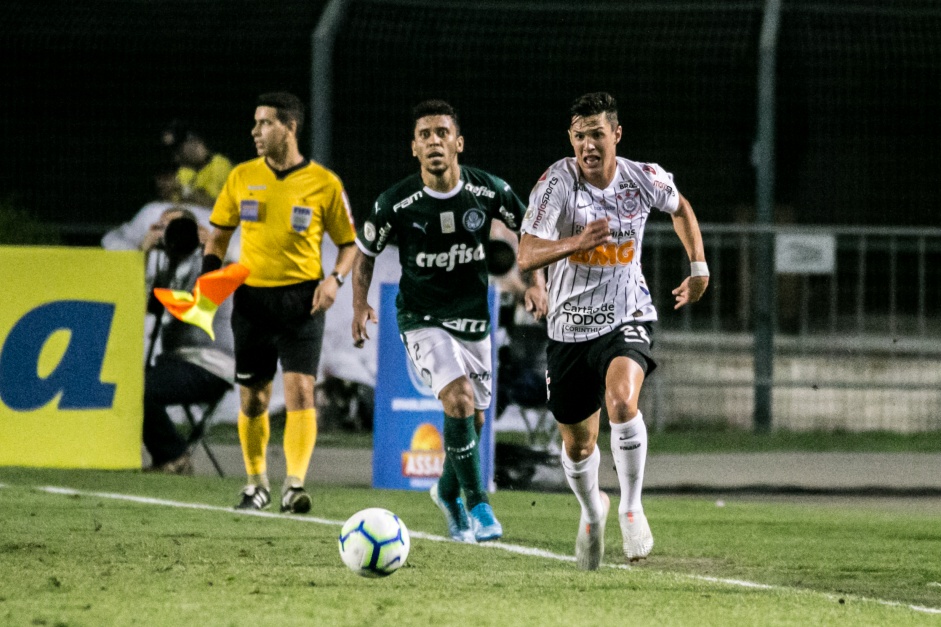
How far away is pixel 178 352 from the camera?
11023 millimetres

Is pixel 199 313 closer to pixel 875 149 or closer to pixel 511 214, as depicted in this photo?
pixel 511 214

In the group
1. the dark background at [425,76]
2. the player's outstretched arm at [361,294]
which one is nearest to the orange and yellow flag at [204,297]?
the player's outstretched arm at [361,294]

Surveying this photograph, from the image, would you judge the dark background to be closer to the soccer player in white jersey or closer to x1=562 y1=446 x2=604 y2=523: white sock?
the soccer player in white jersey

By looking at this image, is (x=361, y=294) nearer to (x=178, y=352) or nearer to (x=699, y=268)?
(x=699, y=268)

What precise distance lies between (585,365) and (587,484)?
0.53 m

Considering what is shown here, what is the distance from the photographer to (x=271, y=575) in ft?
20.2

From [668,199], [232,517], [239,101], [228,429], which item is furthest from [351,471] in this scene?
[239,101]

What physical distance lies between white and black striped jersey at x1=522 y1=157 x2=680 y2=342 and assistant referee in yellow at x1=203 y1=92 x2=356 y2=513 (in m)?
2.18

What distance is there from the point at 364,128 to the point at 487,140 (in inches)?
47.4

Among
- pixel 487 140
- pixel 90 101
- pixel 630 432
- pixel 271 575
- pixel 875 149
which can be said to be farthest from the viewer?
pixel 875 149

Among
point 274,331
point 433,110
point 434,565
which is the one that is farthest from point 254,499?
point 433,110

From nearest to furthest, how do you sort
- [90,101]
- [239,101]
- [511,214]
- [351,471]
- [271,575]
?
[271,575]
[511,214]
[351,471]
[90,101]
[239,101]

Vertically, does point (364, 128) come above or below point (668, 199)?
above

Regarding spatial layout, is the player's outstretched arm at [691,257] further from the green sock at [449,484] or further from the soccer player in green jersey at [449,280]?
the green sock at [449,484]
